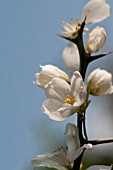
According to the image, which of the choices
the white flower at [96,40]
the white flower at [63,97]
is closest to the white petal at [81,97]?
the white flower at [63,97]

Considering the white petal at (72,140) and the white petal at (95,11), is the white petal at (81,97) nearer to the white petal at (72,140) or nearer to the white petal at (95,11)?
the white petal at (72,140)

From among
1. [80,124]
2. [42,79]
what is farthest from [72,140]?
[42,79]

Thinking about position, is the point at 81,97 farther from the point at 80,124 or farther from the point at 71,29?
the point at 71,29

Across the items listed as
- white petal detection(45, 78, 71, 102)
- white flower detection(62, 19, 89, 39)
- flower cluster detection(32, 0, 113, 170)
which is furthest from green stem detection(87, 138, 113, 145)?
white flower detection(62, 19, 89, 39)

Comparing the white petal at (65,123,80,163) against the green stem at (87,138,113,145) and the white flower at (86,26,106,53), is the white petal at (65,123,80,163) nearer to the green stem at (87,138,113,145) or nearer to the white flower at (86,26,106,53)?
the green stem at (87,138,113,145)

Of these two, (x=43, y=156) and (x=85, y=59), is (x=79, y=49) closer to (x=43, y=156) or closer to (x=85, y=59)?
(x=85, y=59)

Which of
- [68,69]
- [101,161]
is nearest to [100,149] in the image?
[101,161]
